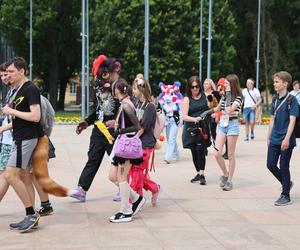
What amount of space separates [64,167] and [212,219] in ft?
16.7

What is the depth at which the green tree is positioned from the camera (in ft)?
137

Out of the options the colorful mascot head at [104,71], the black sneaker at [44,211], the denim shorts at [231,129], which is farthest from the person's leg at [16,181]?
the denim shorts at [231,129]

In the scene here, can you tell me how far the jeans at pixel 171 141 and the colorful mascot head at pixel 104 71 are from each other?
4894 mm

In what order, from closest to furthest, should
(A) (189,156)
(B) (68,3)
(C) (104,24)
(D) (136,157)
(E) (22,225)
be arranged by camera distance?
(E) (22,225), (D) (136,157), (A) (189,156), (C) (104,24), (B) (68,3)

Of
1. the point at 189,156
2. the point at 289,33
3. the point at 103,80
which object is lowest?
the point at 189,156

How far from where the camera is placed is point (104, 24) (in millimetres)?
39781

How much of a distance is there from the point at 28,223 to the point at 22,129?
101 centimetres

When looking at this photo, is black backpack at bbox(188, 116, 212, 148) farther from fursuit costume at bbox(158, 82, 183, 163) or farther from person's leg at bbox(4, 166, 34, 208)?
person's leg at bbox(4, 166, 34, 208)

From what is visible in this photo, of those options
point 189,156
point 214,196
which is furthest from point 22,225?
point 189,156

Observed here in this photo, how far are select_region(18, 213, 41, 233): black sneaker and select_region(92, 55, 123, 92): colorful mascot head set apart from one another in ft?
7.00

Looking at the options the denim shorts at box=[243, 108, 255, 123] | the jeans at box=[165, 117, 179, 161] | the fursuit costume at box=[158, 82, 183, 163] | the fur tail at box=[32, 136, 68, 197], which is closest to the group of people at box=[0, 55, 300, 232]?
the fur tail at box=[32, 136, 68, 197]

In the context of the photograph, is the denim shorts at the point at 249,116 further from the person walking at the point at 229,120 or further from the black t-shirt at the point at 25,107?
the black t-shirt at the point at 25,107

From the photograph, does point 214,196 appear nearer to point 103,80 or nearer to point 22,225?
point 103,80

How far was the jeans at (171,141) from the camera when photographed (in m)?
12.8
